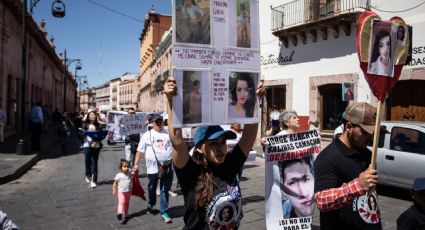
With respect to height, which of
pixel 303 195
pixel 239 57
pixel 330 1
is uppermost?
pixel 330 1

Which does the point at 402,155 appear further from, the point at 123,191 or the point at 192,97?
the point at 192,97

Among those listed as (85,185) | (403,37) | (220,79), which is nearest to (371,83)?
(403,37)

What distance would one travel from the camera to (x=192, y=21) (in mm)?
2680

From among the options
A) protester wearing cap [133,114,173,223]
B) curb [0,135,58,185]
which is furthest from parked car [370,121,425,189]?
curb [0,135,58,185]

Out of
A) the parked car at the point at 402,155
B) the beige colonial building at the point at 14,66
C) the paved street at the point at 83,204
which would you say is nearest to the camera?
the paved street at the point at 83,204

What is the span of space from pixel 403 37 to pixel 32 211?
6535 mm

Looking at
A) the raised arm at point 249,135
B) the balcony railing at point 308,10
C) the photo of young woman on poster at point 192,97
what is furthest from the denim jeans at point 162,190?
the balcony railing at point 308,10

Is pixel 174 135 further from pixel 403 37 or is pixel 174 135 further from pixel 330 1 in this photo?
pixel 330 1

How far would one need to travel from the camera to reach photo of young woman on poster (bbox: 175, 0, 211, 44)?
262 centimetres

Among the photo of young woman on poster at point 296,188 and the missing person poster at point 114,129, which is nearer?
the photo of young woman on poster at point 296,188

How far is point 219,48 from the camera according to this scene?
282 centimetres

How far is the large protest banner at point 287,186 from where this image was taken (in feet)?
12.2

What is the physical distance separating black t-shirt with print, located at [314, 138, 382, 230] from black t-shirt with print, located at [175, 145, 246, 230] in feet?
1.88

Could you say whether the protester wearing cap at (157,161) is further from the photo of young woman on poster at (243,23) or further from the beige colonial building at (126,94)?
the beige colonial building at (126,94)
